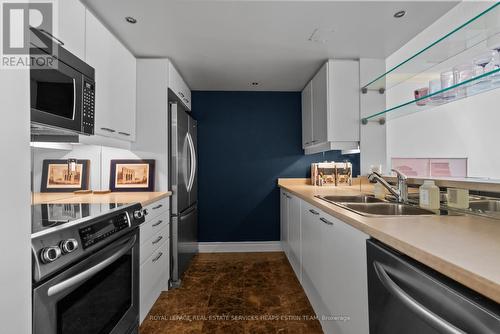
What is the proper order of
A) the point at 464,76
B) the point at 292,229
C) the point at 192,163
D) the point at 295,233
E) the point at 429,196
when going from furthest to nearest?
the point at 192,163
the point at 292,229
the point at 295,233
the point at 429,196
the point at 464,76

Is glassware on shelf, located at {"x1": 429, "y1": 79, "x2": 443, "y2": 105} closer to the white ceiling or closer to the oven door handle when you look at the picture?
the white ceiling

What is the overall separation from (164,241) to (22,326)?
1677mm

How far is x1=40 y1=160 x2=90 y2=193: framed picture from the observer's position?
1641 mm

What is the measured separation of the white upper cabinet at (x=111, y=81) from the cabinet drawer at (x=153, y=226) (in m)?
0.75

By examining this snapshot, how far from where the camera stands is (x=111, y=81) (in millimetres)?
1966

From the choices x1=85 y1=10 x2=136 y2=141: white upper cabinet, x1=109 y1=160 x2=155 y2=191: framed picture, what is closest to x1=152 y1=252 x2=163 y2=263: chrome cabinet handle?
x1=109 y1=160 x2=155 y2=191: framed picture

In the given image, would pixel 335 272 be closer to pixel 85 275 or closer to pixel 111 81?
pixel 85 275

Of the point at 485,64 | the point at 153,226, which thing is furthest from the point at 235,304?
the point at 485,64

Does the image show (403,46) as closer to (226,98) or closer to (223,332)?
(226,98)

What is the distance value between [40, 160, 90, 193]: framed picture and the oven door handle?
77 centimetres

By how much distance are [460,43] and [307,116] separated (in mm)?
1884

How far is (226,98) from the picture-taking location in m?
3.51

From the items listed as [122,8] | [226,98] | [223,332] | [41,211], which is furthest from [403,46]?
[41,211]

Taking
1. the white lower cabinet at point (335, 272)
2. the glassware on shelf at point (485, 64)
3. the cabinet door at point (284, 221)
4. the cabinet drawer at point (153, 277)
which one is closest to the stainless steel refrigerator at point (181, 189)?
the cabinet drawer at point (153, 277)
